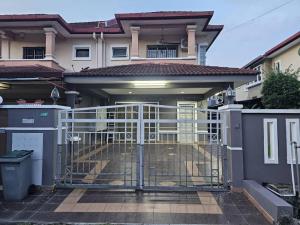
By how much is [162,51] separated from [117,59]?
9.27ft

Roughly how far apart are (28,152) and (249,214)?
17.0ft

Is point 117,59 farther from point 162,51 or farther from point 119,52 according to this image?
point 162,51

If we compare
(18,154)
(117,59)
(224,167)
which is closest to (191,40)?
(117,59)

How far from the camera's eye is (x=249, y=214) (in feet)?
18.9

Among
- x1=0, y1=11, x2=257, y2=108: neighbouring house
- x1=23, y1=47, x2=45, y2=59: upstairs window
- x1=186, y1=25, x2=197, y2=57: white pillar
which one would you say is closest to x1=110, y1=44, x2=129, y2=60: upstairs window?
x1=0, y1=11, x2=257, y2=108: neighbouring house

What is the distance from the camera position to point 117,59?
18156 millimetres

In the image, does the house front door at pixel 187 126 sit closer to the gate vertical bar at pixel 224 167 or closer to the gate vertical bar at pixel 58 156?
the gate vertical bar at pixel 224 167

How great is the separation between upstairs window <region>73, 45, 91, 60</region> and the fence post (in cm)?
1284

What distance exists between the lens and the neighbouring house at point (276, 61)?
17484 millimetres

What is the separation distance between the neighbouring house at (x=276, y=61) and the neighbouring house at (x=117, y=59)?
3817mm

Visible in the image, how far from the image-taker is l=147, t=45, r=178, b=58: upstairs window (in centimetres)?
1811

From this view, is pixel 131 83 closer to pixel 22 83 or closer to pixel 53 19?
pixel 22 83

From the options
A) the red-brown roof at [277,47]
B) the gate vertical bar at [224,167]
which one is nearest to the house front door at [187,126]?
the gate vertical bar at [224,167]

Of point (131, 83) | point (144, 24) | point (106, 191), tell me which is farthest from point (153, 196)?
point (144, 24)
